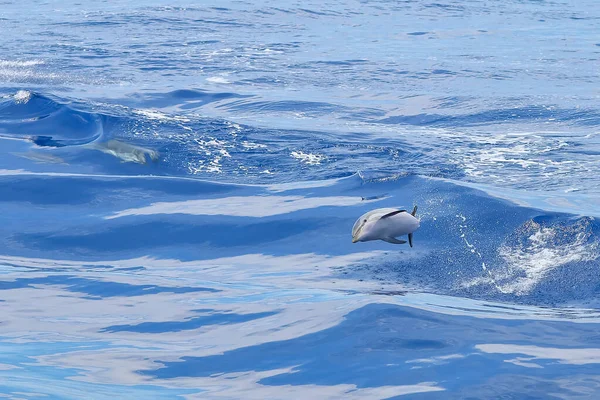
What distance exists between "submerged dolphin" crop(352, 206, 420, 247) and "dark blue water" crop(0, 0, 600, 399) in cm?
42

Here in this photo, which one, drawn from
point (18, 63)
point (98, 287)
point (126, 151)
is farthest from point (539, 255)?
point (18, 63)

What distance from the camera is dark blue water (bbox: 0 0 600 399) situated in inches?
201

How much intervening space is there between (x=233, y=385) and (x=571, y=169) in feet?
19.7

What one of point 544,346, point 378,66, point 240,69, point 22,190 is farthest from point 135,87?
point 544,346

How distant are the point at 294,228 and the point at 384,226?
86.2 inches

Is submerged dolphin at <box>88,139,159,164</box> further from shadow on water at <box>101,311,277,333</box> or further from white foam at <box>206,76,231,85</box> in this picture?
white foam at <box>206,76,231,85</box>

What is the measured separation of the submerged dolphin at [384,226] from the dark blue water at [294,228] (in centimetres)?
42

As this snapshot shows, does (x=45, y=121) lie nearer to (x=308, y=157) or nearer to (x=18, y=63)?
(x=308, y=157)

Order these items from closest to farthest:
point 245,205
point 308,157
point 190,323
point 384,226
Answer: point 190,323, point 384,226, point 245,205, point 308,157

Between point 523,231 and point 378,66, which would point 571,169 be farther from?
point 378,66

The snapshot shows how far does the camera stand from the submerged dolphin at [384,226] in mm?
5938

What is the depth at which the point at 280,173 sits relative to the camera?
31.0ft

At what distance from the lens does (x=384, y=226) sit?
598 centimetres

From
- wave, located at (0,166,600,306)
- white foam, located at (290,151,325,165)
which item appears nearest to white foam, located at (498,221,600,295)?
wave, located at (0,166,600,306)
